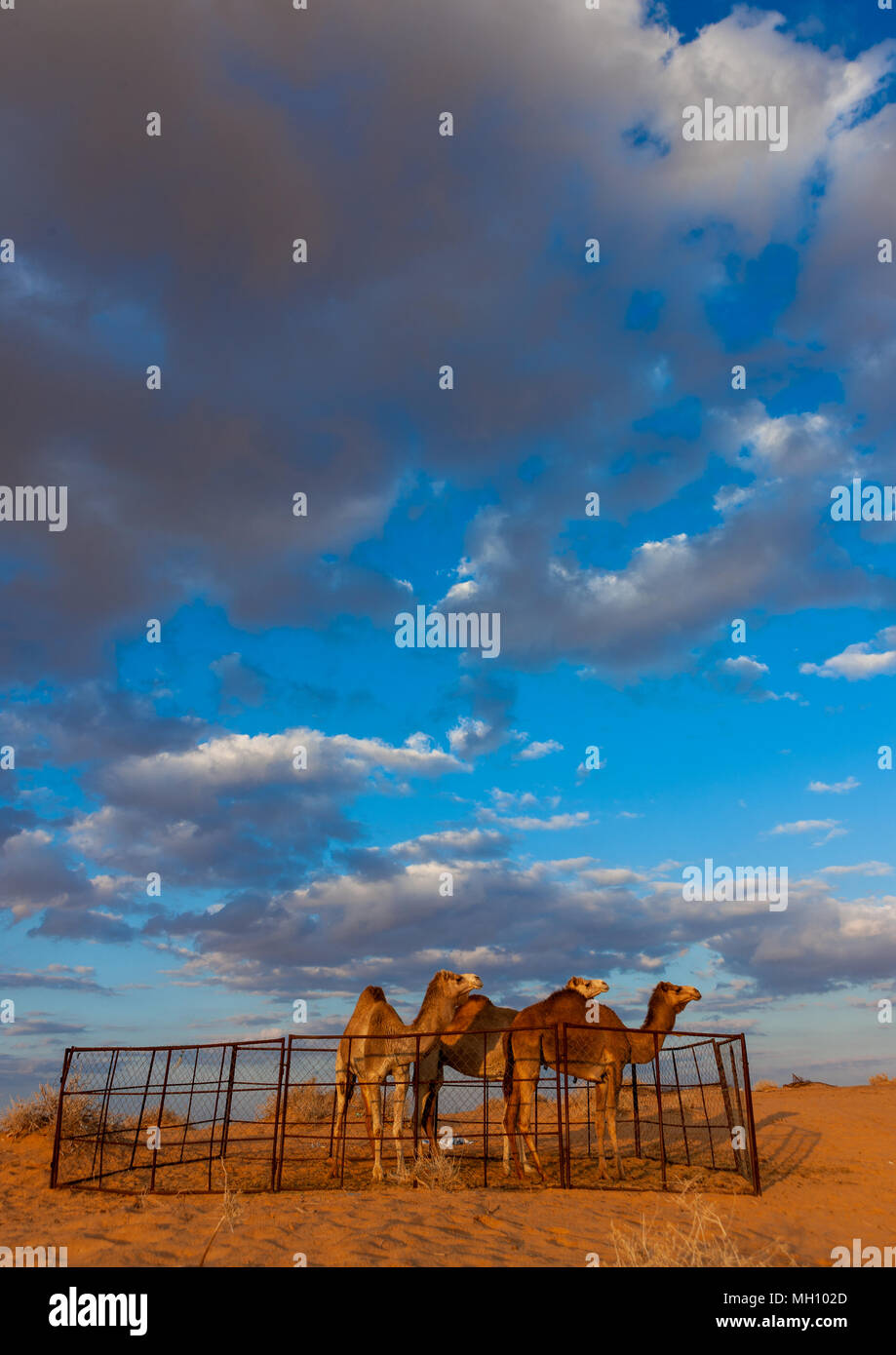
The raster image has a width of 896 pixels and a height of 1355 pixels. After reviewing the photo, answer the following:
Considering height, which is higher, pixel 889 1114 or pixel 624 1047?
pixel 624 1047

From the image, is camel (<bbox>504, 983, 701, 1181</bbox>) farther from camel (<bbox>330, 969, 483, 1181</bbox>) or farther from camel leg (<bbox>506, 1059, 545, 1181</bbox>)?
camel (<bbox>330, 969, 483, 1181</bbox>)

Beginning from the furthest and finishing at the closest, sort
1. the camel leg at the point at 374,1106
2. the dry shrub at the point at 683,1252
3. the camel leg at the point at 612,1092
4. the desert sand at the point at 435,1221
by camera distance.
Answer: the camel leg at the point at 612,1092 < the camel leg at the point at 374,1106 < the desert sand at the point at 435,1221 < the dry shrub at the point at 683,1252

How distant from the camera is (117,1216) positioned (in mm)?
12969

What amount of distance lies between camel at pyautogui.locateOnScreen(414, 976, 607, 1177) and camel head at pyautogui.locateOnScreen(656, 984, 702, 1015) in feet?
5.53

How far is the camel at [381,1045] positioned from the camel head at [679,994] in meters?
4.13

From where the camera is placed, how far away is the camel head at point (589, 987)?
18280 millimetres

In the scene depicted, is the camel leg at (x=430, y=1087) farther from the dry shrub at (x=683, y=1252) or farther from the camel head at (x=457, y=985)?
the dry shrub at (x=683, y=1252)

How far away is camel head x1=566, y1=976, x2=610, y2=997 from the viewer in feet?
60.0

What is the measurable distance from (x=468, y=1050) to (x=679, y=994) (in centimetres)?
467

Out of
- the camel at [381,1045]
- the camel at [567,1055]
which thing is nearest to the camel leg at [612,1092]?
the camel at [567,1055]

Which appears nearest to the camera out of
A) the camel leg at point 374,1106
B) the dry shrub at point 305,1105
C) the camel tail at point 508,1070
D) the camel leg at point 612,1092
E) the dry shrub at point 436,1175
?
the dry shrub at point 436,1175
